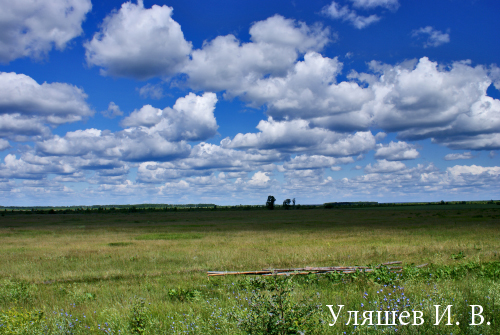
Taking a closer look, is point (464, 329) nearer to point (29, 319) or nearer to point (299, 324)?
point (299, 324)

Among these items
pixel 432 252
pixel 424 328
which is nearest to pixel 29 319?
pixel 424 328

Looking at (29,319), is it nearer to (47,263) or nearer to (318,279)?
(318,279)

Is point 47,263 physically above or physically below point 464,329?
below

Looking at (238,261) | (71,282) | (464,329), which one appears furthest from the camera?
(238,261)

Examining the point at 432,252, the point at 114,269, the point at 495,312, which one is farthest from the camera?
the point at 432,252

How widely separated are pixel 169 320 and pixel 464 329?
19.6ft

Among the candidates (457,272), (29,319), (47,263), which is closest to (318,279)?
(457,272)

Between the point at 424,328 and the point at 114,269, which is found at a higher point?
the point at 424,328

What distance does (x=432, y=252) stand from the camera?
744 inches

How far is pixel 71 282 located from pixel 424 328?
1352cm

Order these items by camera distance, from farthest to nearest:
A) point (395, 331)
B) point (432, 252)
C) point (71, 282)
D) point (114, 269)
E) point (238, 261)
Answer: point (432, 252) < point (238, 261) < point (114, 269) < point (71, 282) < point (395, 331)

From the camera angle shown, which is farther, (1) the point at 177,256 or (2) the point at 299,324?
(1) the point at 177,256

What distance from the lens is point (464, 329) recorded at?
6086 millimetres

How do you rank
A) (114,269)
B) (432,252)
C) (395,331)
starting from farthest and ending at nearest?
(432,252) < (114,269) < (395,331)
